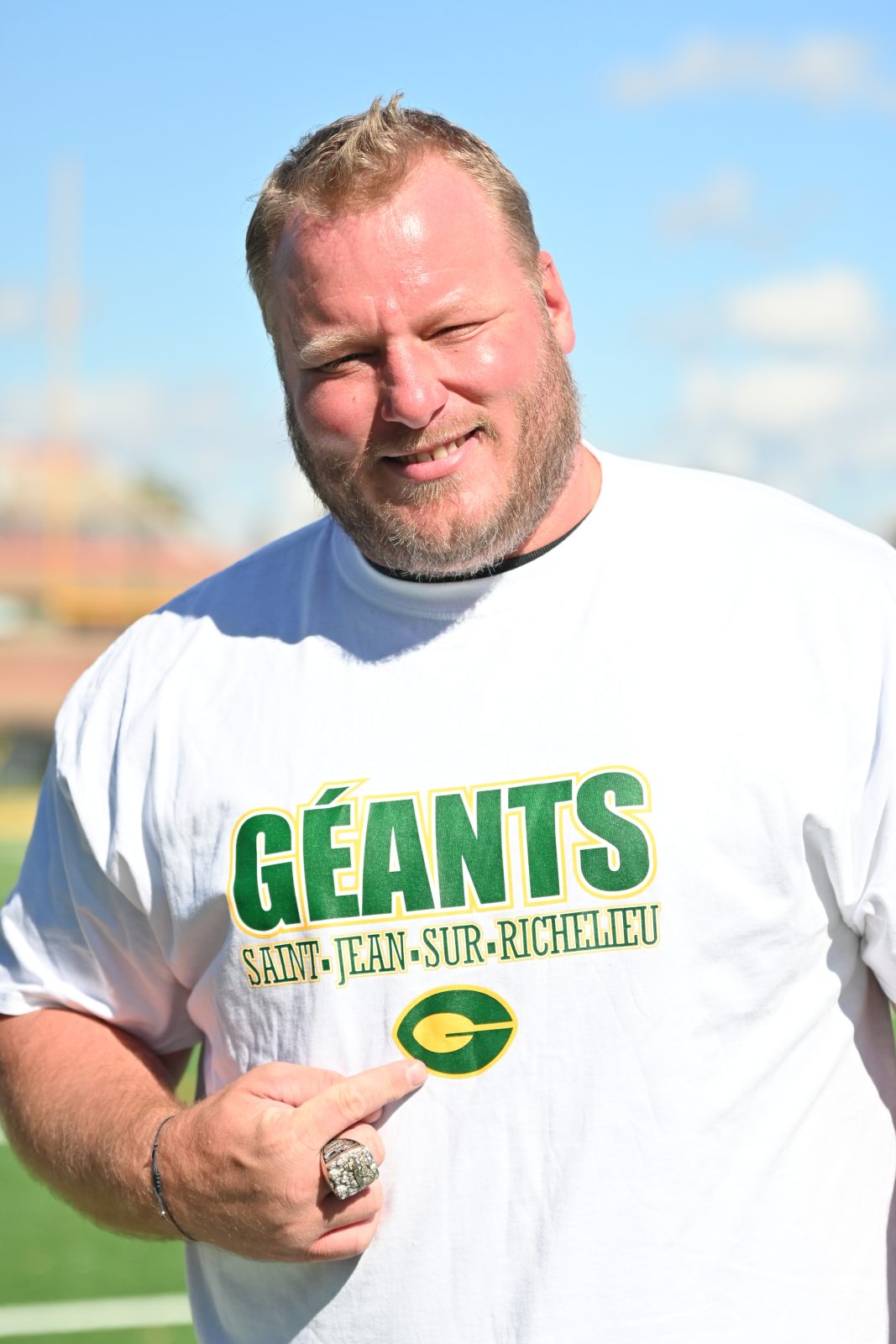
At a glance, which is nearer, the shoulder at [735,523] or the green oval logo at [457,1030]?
the green oval logo at [457,1030]

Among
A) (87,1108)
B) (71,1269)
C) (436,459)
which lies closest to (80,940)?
(87,1108)

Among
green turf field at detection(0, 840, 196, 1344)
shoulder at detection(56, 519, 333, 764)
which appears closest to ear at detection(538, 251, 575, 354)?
shoulder at detection(56, 519, 333, 764)

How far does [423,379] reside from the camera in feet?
6.79

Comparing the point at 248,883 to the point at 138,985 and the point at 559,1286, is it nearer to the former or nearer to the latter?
the point at 138,985

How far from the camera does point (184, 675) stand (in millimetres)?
2322

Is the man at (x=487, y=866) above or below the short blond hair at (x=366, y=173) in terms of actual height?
below

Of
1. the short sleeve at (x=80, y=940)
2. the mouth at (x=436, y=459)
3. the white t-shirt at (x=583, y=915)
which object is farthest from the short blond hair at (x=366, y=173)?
the short sleeve at (x=80, y=940)

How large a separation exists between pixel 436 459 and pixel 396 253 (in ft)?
0.91

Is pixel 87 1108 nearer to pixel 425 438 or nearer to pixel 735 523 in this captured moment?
pixel 425 438

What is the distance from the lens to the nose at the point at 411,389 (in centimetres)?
205

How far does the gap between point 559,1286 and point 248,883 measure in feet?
2.12

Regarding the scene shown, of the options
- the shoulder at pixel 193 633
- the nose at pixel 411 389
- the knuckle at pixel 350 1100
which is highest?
the nose at pixel 411 389

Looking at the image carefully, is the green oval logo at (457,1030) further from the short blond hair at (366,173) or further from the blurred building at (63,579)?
the blurred building at (63,579)

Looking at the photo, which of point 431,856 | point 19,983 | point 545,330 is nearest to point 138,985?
point 19,983
